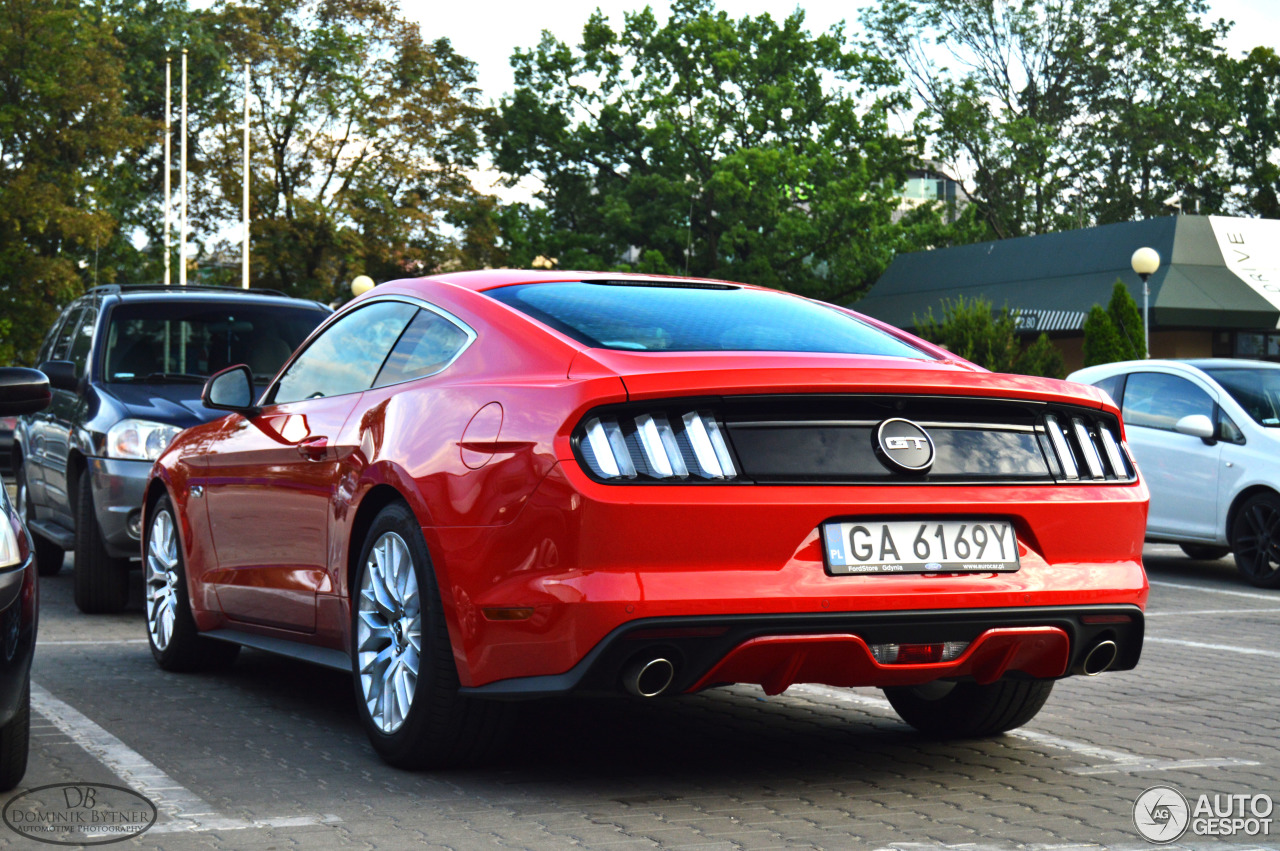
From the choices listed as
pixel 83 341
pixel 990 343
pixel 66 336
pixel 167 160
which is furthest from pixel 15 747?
pixel 167 160

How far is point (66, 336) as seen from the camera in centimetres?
1076

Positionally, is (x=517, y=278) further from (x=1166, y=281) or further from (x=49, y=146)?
(x=49, y=146)

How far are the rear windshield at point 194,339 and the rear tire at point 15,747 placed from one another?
17.8 feet

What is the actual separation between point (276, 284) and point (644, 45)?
14533 millimetres

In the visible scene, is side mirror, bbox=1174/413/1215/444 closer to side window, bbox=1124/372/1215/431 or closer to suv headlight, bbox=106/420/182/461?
side window, bbox=1124/372/1215/431

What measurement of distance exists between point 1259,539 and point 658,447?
857 cm

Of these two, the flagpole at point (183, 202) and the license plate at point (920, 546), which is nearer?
the license plate at point (920, 546)

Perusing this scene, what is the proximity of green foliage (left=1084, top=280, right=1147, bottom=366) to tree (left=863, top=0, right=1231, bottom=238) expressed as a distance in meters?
26.1

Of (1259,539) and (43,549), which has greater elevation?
(1259,539)

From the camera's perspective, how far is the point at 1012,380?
177 inches

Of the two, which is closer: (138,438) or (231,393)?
(231,393)

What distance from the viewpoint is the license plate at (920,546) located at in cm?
408

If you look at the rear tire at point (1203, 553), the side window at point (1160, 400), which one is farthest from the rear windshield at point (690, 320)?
the rear tire at point (1203, 553)

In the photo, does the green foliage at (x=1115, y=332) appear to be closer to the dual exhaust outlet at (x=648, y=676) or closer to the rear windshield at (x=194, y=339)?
the rear windshield at (x=194, y=339)
